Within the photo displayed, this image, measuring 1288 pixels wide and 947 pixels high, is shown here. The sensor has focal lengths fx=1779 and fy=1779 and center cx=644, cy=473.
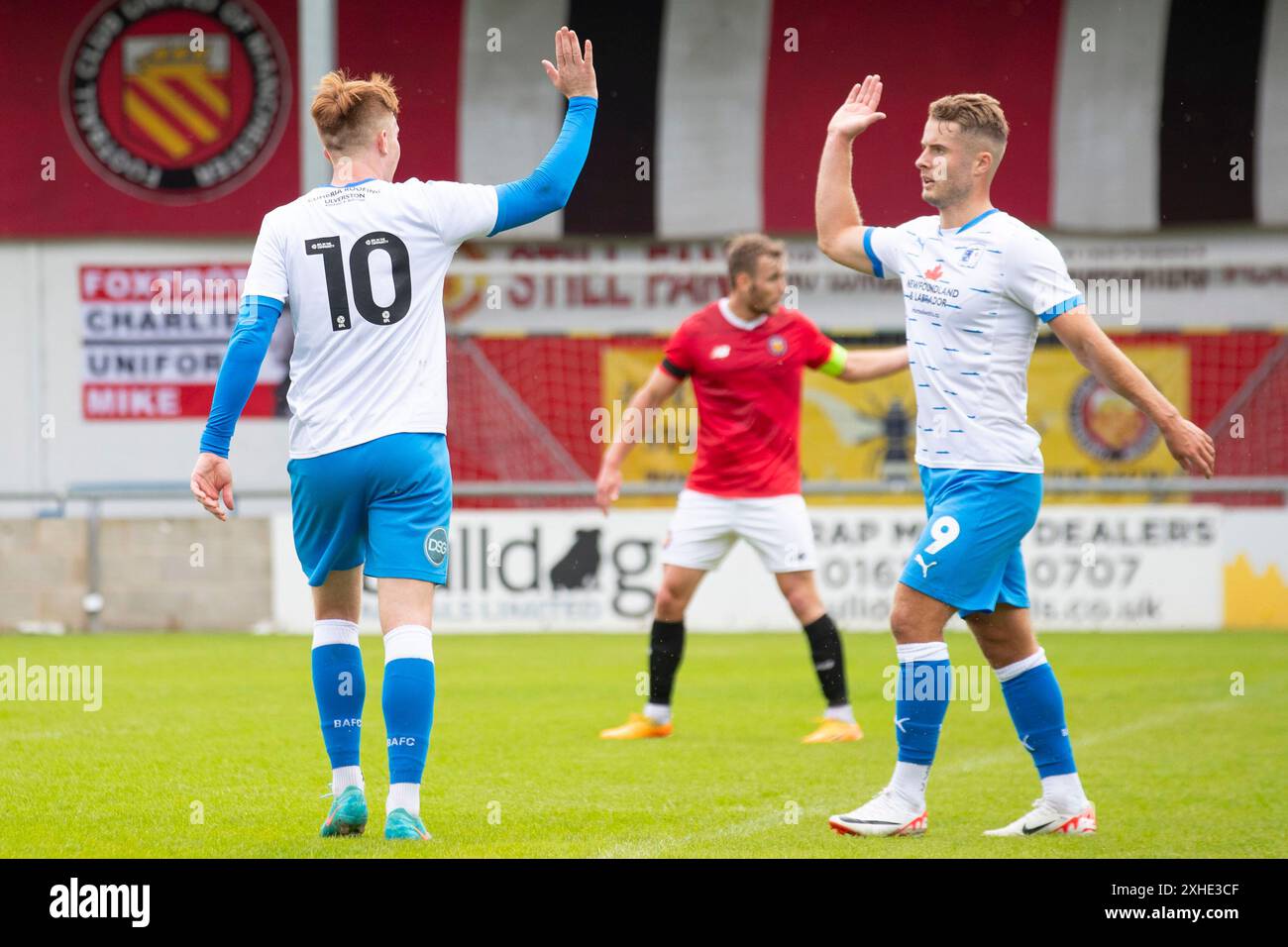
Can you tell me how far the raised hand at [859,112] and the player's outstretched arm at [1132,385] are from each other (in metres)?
0.98

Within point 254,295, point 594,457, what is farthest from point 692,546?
point 594,457

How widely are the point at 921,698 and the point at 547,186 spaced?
1.86m

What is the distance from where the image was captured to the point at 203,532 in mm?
14000

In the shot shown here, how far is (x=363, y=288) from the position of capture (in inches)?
194

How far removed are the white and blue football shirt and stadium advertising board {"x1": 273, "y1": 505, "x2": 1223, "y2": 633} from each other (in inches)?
329

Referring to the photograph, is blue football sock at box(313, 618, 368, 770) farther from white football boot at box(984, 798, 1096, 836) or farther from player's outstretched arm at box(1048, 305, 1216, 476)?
player's outstretched arm at box(1048, 305, 1216, 476)

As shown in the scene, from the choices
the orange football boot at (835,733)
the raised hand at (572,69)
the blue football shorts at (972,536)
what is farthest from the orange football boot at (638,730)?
the raised hand at (572,69)

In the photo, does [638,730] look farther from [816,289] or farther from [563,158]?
[816,289]

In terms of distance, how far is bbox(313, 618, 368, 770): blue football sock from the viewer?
5180 millimetres

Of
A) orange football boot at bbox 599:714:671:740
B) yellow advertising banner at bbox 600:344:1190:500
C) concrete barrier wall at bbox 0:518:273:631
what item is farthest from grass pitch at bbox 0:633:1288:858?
yellow advertising banner at bbox 600:344:1190:500

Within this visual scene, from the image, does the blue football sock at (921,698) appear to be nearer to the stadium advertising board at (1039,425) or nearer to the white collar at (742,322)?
the white collar at (742,322)

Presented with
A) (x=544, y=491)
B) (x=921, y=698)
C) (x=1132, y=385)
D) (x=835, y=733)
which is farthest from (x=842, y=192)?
(x=544, y=491)

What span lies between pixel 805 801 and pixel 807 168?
44.9ft
